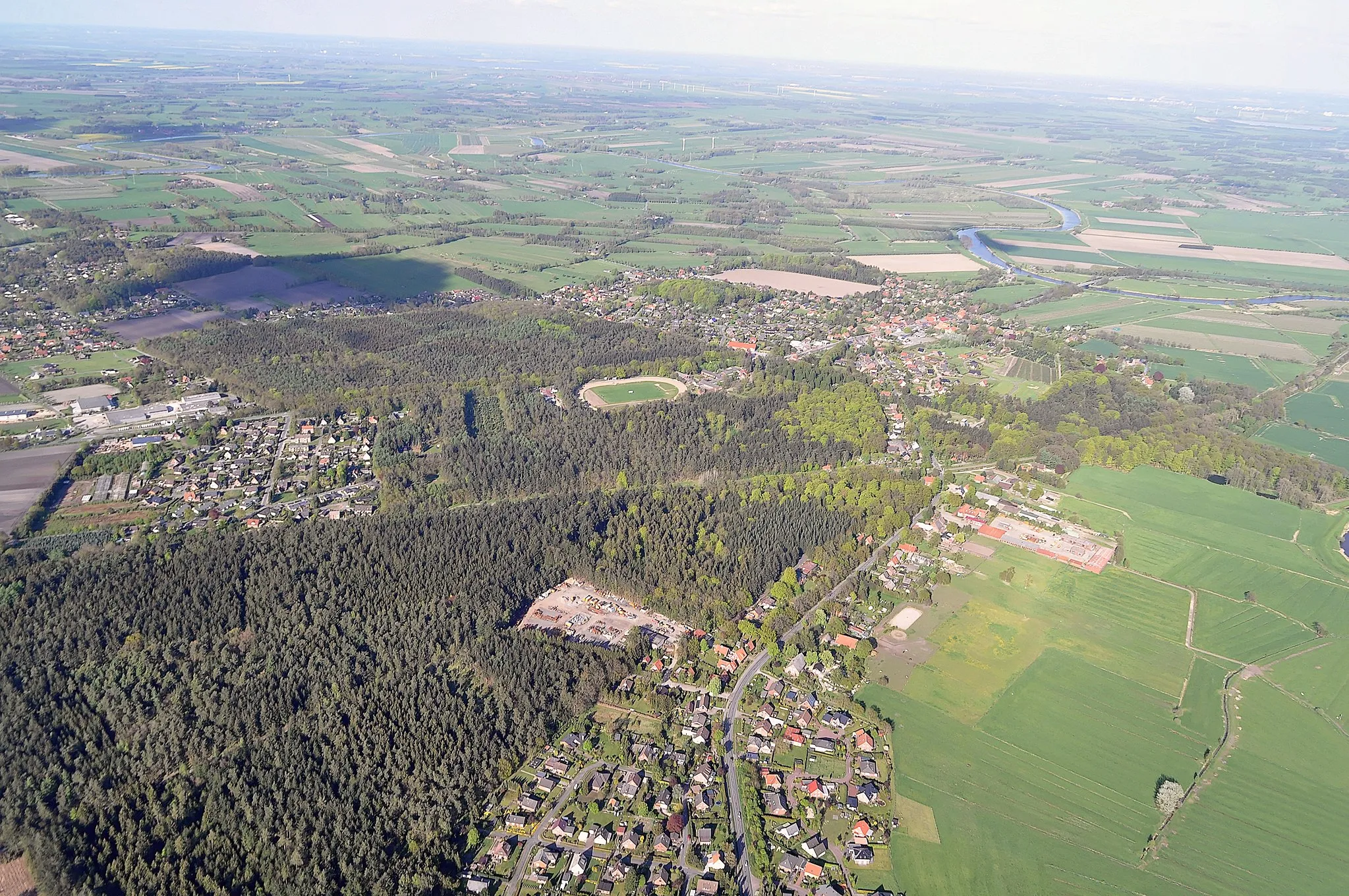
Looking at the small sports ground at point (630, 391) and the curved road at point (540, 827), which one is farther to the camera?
the small sports ground at point (630, 391)

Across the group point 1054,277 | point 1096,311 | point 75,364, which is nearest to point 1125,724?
point 1096,311

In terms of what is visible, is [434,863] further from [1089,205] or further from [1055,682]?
[1089,205]

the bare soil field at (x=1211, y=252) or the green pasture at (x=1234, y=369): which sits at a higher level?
the bare soil field at (x=1211, y=252)

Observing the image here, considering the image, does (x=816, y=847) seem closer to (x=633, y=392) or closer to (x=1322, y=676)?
(x=1322, y=676)

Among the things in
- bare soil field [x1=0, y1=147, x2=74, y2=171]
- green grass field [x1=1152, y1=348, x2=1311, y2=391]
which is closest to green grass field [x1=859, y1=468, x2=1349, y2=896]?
A: green grass field [x1=1152, y1=348, x2=1311, y2=391]

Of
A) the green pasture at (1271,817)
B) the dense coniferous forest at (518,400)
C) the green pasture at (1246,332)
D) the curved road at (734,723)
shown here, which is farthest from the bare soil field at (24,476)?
the green pasture at (1246,332)

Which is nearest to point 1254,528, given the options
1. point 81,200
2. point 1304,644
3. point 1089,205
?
point 1304,644

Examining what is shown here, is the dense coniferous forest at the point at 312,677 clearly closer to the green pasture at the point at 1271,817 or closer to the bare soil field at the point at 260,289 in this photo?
the green pasture at the point at 1271,817
